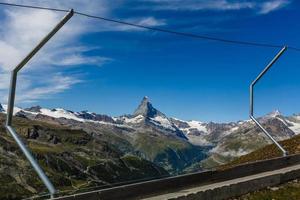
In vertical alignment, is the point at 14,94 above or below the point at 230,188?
above

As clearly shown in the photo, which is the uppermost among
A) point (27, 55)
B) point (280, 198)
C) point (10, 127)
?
point (27, 55)

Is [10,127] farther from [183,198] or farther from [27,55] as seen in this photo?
[183,198]

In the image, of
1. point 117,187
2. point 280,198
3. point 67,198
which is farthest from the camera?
point 280,198

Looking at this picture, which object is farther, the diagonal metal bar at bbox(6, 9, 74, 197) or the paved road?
the paved road

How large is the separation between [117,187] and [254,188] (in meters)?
9.38

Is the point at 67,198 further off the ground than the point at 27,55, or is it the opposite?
the point at 27,55

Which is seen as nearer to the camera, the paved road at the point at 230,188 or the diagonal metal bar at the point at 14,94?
the diagonal metal bar at the point at 14,94

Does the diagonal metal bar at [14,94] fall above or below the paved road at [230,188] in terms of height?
above

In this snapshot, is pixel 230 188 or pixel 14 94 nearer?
pixel 14 94

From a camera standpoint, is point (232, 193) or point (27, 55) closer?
point (27, 55)

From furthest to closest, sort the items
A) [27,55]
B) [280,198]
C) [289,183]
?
[289,183] → [280,198] → [27,55]

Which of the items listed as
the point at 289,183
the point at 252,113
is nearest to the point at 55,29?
the point at 289,183

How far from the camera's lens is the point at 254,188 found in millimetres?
30359

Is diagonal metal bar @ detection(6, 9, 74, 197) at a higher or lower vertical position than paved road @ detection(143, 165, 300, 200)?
higher
